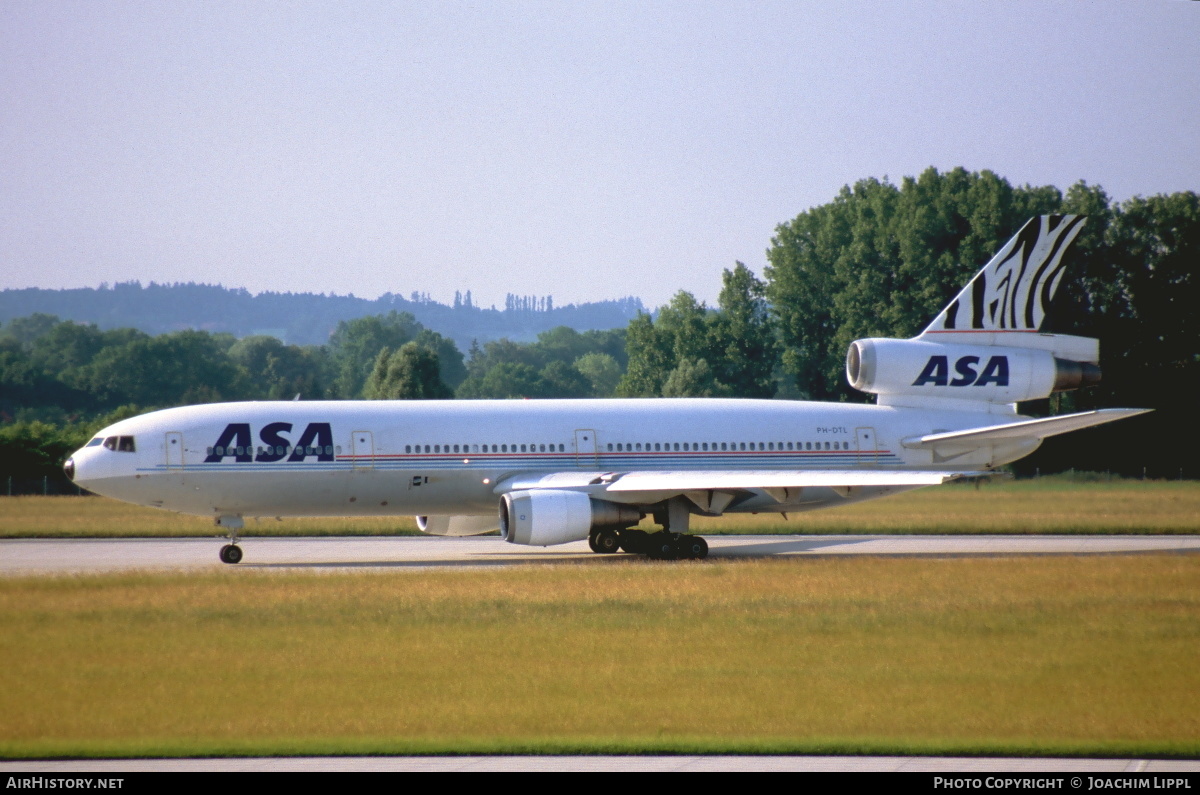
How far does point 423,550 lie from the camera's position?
30750 millimetres

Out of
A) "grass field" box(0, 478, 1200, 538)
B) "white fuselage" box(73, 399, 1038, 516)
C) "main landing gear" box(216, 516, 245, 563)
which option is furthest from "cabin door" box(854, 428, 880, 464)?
"main landing gear" box(216, 516, 245, 563)

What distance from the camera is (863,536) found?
33562mm

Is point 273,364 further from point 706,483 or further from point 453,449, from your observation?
point 706,483

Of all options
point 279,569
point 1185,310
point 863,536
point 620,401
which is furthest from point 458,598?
point 1185,310

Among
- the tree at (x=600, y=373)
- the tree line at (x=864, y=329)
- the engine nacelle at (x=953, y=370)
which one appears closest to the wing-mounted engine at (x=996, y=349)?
the engine nacelle at (x=953, y=370)

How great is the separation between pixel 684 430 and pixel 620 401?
209 cm

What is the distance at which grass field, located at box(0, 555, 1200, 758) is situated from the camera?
1148 cm

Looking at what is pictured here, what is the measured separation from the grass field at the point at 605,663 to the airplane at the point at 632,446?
184 inches

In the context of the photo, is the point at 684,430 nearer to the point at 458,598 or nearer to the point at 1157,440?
the point at 458,598

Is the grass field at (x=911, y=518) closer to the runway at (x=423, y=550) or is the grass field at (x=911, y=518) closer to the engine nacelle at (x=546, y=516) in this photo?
the runway at (x=423, y=550)

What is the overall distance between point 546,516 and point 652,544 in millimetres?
3338

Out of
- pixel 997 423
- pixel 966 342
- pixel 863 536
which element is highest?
pixel 966 342

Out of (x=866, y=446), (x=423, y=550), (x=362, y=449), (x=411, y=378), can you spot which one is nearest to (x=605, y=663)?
(x=362, y=449)

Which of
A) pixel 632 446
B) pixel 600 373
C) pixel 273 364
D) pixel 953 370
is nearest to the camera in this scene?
pixel 632 446
